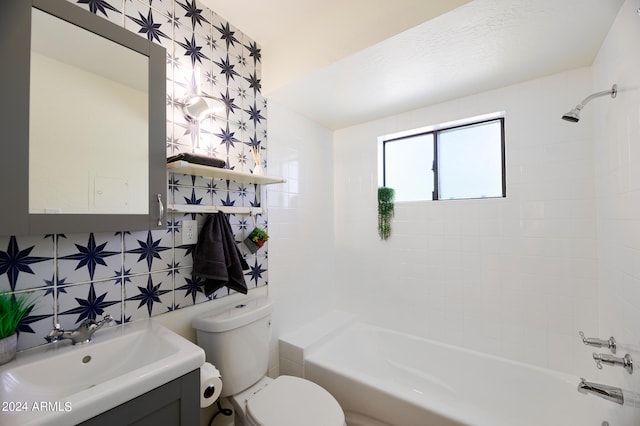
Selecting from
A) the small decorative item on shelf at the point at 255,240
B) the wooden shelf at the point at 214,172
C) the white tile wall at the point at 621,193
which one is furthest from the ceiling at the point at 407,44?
the small decorative item on shelf at the point at 255,240

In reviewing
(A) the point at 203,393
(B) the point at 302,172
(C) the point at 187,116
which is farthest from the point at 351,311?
(C) the point at 187,116

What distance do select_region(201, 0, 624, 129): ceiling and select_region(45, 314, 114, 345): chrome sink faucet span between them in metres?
1.65

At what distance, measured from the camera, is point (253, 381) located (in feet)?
5.05

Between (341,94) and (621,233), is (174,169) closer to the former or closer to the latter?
(341,94)

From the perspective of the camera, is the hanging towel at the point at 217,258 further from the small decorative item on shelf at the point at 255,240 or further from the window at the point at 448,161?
the window at the point at 448,161

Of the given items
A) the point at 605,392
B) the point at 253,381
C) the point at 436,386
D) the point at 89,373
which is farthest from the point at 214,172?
the point at 436,386

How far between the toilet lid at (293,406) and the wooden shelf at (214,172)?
3.92ft

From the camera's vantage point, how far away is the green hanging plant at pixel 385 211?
2371 millimetres

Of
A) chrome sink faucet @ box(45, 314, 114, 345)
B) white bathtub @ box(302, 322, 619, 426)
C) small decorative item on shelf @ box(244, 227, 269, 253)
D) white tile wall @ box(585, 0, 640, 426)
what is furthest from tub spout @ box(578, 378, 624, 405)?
chrome sink faucet @ box(45, 314, 114, 345)

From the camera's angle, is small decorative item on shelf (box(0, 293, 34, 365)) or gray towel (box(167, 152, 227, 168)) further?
gray towel (box(167, 152, 227, 168))

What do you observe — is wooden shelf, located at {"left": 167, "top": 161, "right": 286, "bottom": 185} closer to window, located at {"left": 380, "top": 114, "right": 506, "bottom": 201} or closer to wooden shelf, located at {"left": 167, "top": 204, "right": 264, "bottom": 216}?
wooden shelf, located at {"left": 167, "top": 204, "right": 264, "bottom": 216}

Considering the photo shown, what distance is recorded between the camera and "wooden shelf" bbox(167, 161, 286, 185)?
128cm

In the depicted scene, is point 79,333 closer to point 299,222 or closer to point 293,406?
point 293,406

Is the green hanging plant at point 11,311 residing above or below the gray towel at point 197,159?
below
